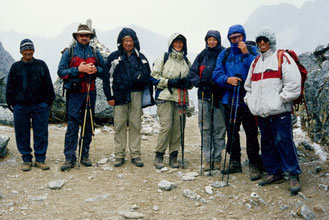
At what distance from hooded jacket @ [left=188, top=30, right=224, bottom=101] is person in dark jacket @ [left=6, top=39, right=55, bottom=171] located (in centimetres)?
354

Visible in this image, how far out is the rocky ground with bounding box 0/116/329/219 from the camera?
Answer: 5.05m

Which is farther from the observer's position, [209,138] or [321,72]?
[321,72]

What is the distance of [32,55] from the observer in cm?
710

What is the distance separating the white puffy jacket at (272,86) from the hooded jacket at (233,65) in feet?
1.47

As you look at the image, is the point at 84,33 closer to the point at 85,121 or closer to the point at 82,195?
the point at 85,121

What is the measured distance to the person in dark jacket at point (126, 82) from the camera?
7129mm

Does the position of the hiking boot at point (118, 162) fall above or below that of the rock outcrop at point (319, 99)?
below

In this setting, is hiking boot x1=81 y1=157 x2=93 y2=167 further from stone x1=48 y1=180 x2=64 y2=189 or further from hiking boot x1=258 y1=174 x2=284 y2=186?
hiking boot x1=258 y1=174 x2=284 y2=186

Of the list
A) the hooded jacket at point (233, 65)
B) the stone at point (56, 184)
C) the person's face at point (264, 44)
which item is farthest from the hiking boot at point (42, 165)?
the person's face at point (264, 44)

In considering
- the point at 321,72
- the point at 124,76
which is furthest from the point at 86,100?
the point at 321,72

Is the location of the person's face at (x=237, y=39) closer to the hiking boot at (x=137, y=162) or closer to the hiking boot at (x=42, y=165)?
the hiking boot at (x=137, y=162)

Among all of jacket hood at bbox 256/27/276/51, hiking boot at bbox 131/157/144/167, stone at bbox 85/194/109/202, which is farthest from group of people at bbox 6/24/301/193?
stone at bbox 85/194/109/202

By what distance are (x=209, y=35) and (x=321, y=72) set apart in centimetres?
366

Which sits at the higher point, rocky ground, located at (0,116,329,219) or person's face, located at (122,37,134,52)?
person's face, located at (122,37,134,52)
